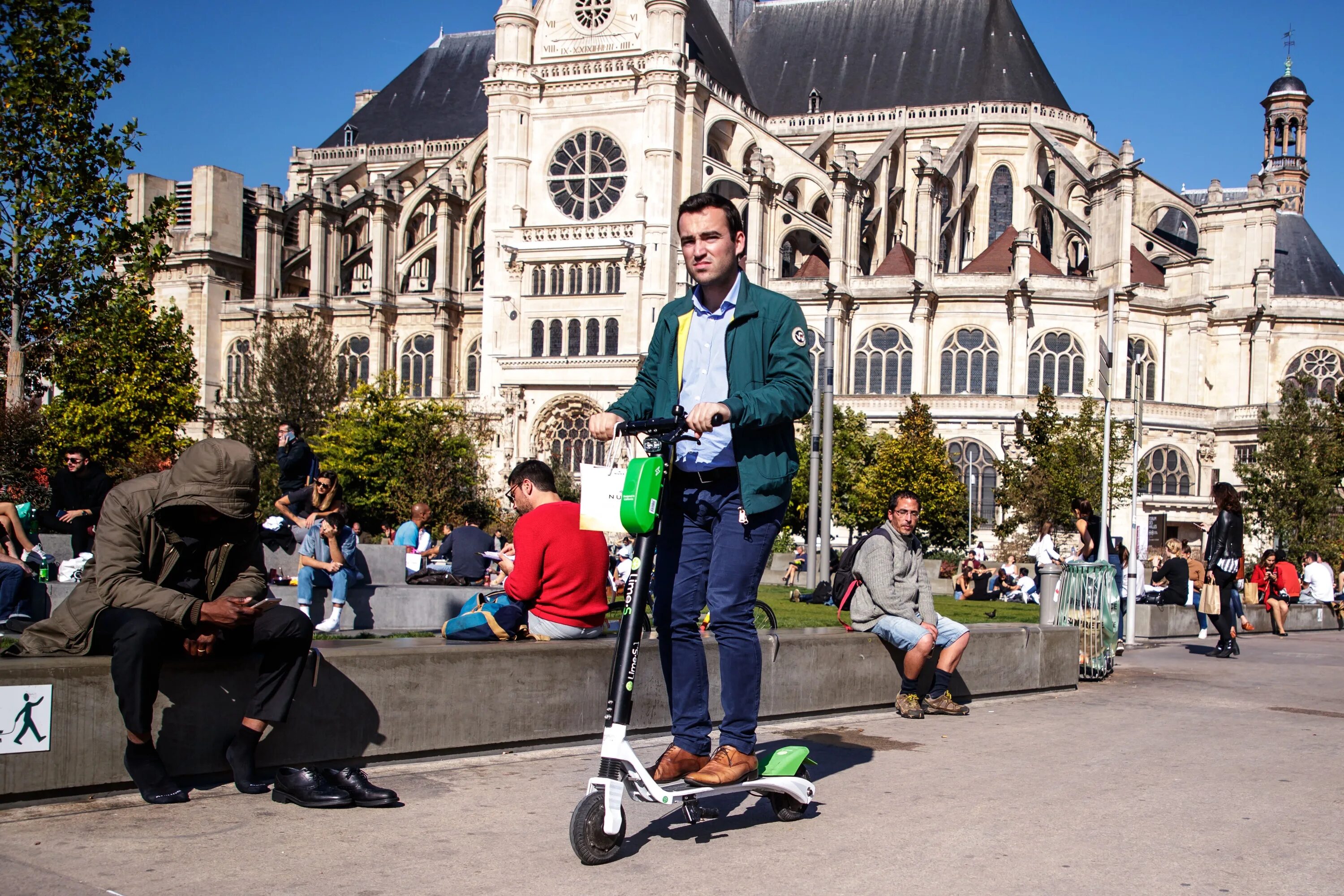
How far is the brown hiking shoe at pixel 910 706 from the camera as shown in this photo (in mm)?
7590

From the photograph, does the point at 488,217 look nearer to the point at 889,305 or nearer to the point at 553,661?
the point at 889,305

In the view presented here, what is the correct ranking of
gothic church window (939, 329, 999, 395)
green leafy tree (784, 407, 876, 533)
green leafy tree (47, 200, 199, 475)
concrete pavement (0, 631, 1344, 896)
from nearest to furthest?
concrete pavement (0, 631, 1344, 896), green leafy tree (47, 200, 199, 475), green leafy tree (784, 407, 876, 533), gothic church window (939, 329, 999, 395)

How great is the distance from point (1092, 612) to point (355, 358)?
4866cm

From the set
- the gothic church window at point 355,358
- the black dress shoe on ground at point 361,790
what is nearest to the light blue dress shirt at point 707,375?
the black dress shoe on ground at point 361,790

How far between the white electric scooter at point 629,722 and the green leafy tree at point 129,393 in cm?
2615

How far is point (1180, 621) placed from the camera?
1834cm

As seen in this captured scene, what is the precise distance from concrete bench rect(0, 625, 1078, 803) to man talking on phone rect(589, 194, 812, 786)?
4.41 ft

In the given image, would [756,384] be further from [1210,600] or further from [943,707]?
[1210,600]

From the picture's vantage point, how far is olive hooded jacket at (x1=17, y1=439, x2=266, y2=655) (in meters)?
4.82

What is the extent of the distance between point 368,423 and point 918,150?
26.0 metres

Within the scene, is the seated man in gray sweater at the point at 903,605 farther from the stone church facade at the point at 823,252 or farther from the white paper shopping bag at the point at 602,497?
the stone church facade at the point at 823,252

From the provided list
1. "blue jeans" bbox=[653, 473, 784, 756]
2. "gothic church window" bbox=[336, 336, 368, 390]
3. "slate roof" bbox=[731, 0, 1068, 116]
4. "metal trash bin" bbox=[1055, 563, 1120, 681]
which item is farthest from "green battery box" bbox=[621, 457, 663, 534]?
"slate roof" bbox=[731, 0, 1068, 116]

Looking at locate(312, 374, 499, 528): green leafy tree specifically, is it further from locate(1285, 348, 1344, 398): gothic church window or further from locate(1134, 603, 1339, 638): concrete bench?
locate(1285, 348, 1344, 398): gothic church window

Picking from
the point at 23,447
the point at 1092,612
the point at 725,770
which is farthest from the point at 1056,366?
the point at 725,770
